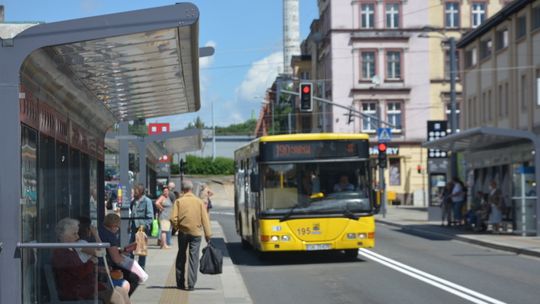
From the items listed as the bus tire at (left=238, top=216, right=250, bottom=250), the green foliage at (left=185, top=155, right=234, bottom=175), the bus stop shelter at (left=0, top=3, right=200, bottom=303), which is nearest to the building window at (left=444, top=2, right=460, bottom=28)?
the green foliage at (left=185, top=155, right=234, bottom=175)

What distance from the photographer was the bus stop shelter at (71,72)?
808cm

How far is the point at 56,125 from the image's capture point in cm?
1125

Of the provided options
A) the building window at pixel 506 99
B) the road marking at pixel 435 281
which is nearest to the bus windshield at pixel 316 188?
the road marking at pixel 435 281

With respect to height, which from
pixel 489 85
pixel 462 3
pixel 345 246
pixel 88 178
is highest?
pixel 462 3

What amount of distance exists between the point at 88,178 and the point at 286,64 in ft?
345

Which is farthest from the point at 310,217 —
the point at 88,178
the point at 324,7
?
the point at 324,7

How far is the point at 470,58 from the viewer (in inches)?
2125

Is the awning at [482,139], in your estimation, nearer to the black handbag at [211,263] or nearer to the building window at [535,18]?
the building window at [535,18]

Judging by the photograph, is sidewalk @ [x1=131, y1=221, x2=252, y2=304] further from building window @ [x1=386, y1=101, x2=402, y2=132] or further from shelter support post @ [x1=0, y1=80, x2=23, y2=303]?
building window @ [x1=386, y1=101, x2=402, y2=132]

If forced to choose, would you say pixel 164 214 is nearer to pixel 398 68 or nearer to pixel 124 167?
pixel 124 167

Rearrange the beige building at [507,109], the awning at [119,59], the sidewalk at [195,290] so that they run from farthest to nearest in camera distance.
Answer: the beige building at [507,109] → the sidewalk at [195,290] → the awning at [119,59]

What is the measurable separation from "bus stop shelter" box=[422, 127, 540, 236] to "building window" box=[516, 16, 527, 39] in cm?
634

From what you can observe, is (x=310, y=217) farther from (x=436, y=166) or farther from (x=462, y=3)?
(x=462, y=3)

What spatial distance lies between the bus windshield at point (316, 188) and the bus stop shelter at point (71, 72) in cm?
787
